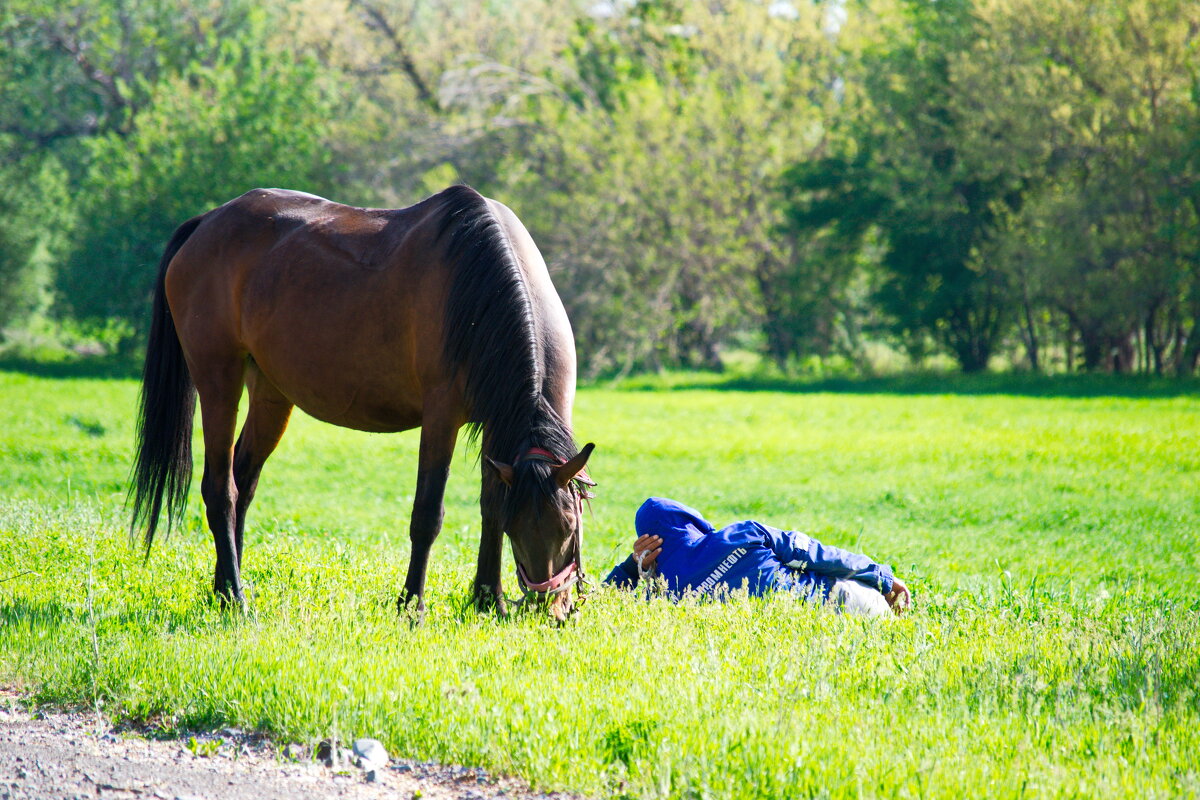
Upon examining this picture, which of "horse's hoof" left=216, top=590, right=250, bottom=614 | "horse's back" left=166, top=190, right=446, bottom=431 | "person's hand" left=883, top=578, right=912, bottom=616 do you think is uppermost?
"horse's back" left=166, top=190, right=446, bottom=431

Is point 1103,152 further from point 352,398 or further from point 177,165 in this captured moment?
point 177,165

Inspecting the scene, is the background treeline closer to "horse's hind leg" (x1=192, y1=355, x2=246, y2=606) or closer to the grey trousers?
the grey trousers

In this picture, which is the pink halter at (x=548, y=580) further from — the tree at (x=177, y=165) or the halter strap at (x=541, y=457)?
the tree at (x=177, y=165)

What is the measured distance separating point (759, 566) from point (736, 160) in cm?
2385

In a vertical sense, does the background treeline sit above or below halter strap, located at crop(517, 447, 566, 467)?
above

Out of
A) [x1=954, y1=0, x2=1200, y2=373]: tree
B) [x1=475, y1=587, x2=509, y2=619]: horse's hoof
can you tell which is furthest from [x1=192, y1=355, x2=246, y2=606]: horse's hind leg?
[x1=954, y1=0, x2=1200, y2=373]: tree

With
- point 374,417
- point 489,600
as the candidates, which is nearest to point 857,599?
point 489,600

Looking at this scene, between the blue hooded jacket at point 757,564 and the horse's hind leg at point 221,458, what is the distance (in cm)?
203

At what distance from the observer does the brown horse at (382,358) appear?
15.1 feet

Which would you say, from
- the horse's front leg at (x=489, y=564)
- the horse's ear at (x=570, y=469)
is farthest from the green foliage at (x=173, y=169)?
the horse's ear at (x=570, y=469)

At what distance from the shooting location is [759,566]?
18.1ft

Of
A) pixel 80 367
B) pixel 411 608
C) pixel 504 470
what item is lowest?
pixel 80 367

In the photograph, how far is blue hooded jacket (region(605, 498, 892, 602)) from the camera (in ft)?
18.0

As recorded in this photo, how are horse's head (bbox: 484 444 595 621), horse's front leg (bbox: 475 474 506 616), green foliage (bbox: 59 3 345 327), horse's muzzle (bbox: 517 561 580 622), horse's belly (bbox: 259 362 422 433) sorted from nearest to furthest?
horse's head (bbox: 484 444 595 621) < horse's muzzle (bbox: 517 561 580 622) < horse's front leg (bbox: 475 474 506 616) < horse's belly (bbox: 259 362 422 433) < green foliage (bbox: 59 3 345 327)
